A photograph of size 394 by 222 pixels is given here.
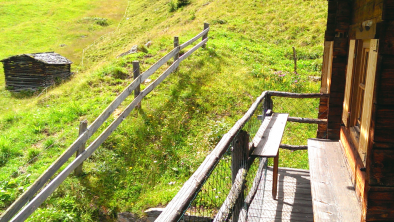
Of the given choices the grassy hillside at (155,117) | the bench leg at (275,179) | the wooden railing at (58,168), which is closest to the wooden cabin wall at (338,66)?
the bench leg at (275,179)

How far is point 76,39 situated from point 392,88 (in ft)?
112

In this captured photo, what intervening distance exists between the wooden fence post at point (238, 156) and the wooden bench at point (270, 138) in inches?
15.9

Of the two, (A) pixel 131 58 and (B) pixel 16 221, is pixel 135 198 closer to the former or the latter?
(B) pixel 16 221

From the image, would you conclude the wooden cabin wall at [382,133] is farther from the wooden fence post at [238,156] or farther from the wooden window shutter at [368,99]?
the wooden fence post at [238,156]

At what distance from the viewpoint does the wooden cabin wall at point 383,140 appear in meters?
2.40

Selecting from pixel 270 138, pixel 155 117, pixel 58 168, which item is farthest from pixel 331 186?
pixel 155 117

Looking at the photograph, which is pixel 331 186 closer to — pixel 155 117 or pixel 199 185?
pixel 199 185

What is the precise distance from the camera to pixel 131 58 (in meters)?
12.2

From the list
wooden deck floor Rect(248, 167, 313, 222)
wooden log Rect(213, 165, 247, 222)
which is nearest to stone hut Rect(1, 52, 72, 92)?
wooden deck floor Rect(248, 167, 313, 222)

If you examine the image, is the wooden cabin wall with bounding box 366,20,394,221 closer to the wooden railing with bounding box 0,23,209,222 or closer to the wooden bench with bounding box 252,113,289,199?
the wooden bench with bounding box 252,113,289,199

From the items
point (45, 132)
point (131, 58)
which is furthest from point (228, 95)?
point (45, 132)

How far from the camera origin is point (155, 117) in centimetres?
833

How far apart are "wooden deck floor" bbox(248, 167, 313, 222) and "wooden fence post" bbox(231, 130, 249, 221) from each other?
1.79m

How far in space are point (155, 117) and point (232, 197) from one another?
18.7 feet
